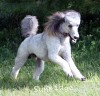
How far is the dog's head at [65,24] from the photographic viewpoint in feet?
24.7

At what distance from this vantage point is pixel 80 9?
1155 centimetres

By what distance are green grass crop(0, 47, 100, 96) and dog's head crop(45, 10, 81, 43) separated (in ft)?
2.42

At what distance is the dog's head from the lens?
7520 mm

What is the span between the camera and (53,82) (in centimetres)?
768

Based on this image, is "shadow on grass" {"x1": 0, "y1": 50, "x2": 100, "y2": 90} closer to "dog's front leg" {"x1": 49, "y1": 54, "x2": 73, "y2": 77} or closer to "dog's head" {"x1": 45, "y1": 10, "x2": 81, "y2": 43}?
"dog's front leg" {"x1": 49, "y1": 54, "x2": 73, "y2": 77}

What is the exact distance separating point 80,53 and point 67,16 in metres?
3.30

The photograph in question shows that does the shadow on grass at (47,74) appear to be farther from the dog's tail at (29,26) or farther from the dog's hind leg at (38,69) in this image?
the dog's tail at (29,26)

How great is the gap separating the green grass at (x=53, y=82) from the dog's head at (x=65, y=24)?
2.42 ft

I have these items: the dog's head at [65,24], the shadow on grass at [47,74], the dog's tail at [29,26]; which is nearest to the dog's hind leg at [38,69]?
the shadow on grass at [47,74]

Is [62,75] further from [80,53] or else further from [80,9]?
[80,9]

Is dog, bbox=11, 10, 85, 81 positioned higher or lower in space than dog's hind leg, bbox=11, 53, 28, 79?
higher

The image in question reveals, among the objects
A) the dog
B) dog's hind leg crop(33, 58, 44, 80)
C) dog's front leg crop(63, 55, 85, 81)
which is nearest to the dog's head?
the dog

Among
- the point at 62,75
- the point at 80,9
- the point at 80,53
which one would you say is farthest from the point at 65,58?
the point at 80,9

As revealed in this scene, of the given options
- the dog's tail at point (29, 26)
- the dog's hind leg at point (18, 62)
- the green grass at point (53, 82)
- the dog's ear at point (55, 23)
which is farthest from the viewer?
the dog's tail at point (29, 26)
